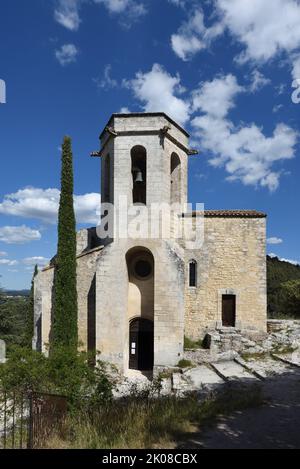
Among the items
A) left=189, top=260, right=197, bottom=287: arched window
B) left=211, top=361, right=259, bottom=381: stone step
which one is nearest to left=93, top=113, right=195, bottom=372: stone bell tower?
left=189, top=260, right=197, bottom=287: arched window

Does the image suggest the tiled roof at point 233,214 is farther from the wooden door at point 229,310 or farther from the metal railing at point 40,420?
the metal railing at point 40,420

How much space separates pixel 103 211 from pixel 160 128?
15.7 ft

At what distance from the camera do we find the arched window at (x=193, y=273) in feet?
55.1

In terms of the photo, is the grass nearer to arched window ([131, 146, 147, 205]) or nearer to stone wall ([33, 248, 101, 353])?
stone wall ([33, 248, 101, 353])

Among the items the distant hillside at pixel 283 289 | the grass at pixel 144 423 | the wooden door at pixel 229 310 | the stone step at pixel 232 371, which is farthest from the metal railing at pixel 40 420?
the distant hillside at pixel 283 289

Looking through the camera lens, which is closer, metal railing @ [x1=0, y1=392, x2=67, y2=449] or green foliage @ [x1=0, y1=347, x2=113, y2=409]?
metal railing @ [x1=0, y1=392, x2=67, y2=449]

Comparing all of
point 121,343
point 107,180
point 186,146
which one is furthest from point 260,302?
point 107,180

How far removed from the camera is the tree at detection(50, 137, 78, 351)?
1467cm

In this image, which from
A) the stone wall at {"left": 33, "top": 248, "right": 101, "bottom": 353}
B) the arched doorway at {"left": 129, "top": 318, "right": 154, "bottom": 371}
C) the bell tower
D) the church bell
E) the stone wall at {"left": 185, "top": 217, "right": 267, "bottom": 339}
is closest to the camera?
the bell tower

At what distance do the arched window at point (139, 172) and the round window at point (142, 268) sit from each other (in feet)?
9.20

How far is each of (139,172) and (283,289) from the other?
1884 centimetres

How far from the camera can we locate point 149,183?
15039mm

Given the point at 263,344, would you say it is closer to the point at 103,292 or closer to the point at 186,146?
the point at 103,292

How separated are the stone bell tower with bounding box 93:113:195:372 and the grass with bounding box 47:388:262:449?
19.9 ft
